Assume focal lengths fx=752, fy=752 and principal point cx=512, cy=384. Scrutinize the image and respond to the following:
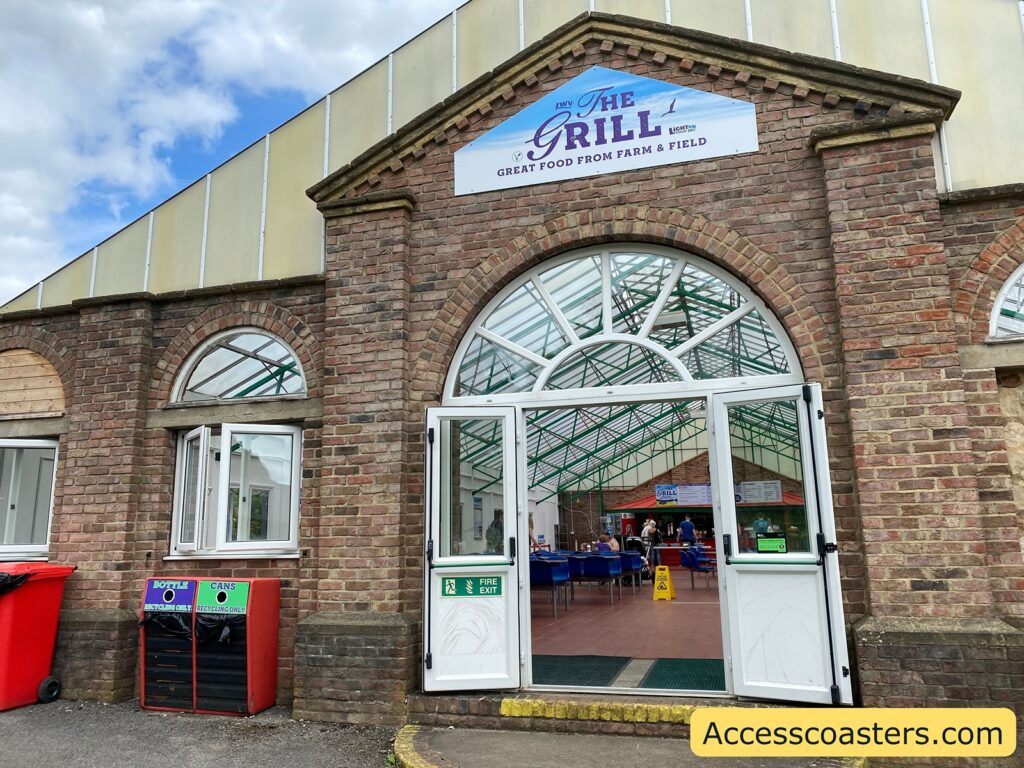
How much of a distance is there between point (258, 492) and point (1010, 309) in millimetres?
6410

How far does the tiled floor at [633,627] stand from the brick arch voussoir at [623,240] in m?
3.38

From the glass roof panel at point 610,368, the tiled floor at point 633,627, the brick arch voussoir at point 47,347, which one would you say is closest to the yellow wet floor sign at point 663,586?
the tiled floor at point 633,627

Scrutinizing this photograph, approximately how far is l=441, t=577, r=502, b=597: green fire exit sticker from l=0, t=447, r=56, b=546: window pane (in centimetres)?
466

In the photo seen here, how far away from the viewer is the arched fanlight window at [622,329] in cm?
595

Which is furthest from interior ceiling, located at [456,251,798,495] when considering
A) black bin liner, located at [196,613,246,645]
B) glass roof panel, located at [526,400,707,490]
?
glass roof panel, located at [526,400,707,490]

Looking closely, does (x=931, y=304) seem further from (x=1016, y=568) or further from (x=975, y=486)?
(x=1016, y=568)

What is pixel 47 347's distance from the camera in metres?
7.98

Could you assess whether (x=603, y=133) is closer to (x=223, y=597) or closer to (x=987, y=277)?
(x=987, y=277)

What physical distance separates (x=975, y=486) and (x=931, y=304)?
4.31ft

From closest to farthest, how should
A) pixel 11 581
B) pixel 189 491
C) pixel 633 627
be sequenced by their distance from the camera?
1. pixel 11 581
2. pixel 189 491
3. pixel 633 627

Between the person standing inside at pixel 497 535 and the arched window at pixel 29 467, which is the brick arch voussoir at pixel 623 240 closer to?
the person standing inside at pixel 497 535

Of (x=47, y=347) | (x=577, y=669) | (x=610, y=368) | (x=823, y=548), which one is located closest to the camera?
(x=823, y=548)

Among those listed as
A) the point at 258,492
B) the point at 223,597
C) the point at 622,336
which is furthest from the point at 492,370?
the point at 223,597

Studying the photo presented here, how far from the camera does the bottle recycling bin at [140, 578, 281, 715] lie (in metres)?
6.14
